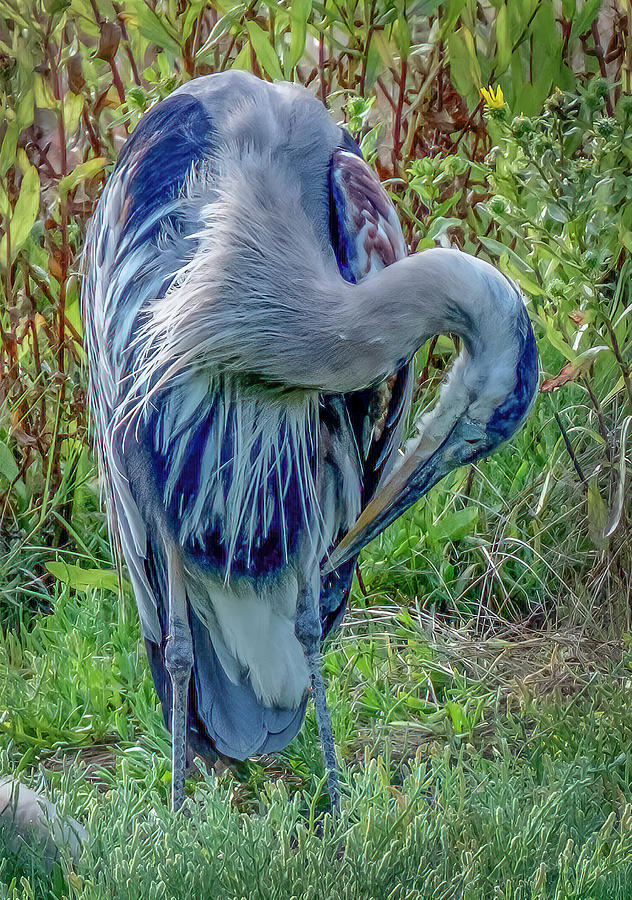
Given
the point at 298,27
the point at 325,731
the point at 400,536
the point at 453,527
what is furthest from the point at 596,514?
the point at 298,27

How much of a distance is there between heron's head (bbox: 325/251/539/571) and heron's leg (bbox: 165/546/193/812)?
65 cm

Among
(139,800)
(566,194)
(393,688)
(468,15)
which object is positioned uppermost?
(468,15)

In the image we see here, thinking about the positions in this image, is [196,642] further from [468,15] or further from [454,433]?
[468,15]

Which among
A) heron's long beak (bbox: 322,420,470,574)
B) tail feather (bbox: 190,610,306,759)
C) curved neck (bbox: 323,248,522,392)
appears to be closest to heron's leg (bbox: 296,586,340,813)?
tail feather (bbox: 190,610,306,759)

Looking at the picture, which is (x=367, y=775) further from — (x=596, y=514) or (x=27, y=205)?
(x=27, y=205)

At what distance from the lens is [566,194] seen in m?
3.02

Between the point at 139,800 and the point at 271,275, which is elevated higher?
the point at 271,275

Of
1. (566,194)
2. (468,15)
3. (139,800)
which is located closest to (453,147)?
(468,15)

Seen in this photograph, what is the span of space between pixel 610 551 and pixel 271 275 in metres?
1.48

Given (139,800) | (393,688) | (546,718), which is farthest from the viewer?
(393,688)

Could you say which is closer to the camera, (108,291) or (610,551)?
(108,291)

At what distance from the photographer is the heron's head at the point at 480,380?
2.28 m

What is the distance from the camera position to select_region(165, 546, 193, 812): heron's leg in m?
2.74

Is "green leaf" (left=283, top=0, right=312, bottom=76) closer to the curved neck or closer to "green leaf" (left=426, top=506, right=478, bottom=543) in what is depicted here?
the curved neck
